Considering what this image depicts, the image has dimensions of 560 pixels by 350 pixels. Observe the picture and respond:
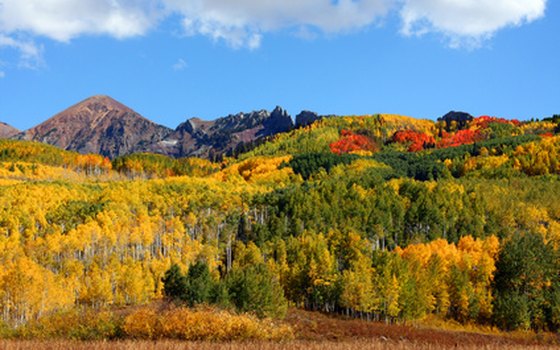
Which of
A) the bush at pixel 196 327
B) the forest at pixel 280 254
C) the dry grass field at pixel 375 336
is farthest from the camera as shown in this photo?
the forest at pixel 280 254

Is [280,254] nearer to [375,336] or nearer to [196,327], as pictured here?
[375,336]

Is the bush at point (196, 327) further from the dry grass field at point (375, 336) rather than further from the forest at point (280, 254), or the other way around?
the dry grass field at point (375, 336)

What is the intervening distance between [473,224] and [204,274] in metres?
85.7

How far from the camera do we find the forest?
93.5 meters

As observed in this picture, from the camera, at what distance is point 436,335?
262 ft

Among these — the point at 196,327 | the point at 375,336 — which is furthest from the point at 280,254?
the point at 196,327

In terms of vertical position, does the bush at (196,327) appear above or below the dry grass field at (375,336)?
above

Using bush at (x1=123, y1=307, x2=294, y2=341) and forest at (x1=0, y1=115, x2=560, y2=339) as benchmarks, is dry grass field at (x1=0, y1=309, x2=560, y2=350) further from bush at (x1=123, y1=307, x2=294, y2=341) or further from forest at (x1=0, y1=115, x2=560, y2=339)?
forest at (x1=0, y1=115, x2=560, y2=339)

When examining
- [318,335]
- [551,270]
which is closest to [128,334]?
[318,335]

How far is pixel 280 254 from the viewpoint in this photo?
125 metres

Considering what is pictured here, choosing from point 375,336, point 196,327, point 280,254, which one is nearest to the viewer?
point 196,327

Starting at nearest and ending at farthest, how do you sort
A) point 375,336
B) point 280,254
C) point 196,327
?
point 196,327 → point 375,336 → point 280,254

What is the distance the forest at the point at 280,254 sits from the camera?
307ft

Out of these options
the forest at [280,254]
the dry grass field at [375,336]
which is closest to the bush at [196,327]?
the forest at [280,254]
